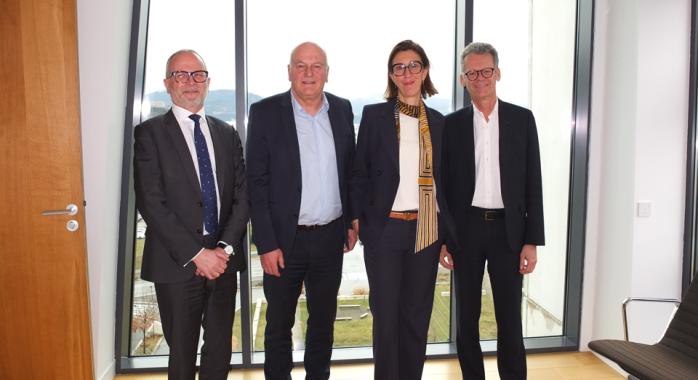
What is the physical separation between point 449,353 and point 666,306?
4.72 feet

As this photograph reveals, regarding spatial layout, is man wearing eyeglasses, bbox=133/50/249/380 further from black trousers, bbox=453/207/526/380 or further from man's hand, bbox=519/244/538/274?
man's hand, bbox=519/244/538/274

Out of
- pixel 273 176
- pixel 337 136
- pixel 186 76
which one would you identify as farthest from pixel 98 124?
pixel 337 136

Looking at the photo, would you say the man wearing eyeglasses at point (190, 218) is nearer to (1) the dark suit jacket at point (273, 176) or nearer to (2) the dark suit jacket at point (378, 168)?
(1) the dark suit jacket at point (273, 176)

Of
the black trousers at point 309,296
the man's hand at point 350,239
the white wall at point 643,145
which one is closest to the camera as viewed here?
the black trousers at point 309,296

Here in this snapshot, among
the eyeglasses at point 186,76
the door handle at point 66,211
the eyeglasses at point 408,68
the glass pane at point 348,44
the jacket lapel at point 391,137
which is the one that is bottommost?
the door handle at point 66,211

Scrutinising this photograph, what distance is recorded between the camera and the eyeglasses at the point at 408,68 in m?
2.12

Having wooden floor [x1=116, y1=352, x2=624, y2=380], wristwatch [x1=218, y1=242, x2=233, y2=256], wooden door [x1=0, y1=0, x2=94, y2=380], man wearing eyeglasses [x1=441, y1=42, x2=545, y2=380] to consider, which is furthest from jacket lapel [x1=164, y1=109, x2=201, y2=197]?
wooden floor [x1=116, y1=352, x2=624, y2=380]

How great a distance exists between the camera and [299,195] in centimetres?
215

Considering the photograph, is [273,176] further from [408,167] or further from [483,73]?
[483,73]

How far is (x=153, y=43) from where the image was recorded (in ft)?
9.30

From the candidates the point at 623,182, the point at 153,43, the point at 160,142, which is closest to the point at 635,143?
the point at 623,182

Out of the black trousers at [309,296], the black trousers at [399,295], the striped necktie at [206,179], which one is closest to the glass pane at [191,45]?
the black trousers at [309,296]

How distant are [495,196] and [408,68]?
2.55 feet

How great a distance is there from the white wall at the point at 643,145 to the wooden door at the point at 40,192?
3087 mm
